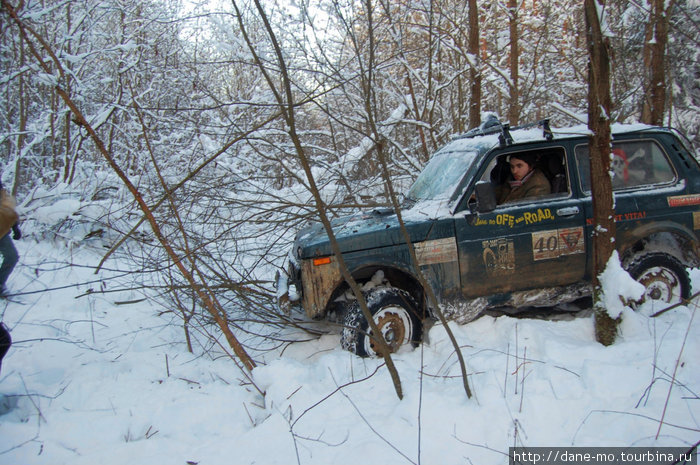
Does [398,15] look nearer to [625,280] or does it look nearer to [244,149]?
[244,149]

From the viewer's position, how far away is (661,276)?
150 inches

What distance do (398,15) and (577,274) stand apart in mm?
5674

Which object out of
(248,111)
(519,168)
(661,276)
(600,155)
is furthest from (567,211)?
(248,111)

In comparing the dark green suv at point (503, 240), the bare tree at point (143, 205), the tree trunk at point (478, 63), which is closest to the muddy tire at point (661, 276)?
the dark green suv at point (503, 240)

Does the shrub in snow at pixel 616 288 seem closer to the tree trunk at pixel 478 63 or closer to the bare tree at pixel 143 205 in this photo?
the bare tree at pixel 143 205

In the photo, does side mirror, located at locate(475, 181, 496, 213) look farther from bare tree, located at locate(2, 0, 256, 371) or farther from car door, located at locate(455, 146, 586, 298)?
bare tree, located at locate(2, 0, 256, 371)

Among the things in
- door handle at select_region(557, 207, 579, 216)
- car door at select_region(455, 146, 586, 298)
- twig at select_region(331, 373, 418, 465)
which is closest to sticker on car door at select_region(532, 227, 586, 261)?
car door at select_region(455, 146, 586, 298)

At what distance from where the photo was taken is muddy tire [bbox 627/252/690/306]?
3762mm

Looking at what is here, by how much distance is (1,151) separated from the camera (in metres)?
10.4

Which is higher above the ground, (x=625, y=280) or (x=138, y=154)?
(x=138, y=154)

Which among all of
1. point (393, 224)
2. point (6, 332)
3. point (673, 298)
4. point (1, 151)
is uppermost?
point (1, 151)

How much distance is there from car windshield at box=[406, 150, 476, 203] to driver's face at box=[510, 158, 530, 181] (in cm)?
48

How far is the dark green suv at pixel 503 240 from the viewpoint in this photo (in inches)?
137

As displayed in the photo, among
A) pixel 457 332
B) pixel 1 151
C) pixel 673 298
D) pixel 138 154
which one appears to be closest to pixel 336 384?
pixel 457 332
